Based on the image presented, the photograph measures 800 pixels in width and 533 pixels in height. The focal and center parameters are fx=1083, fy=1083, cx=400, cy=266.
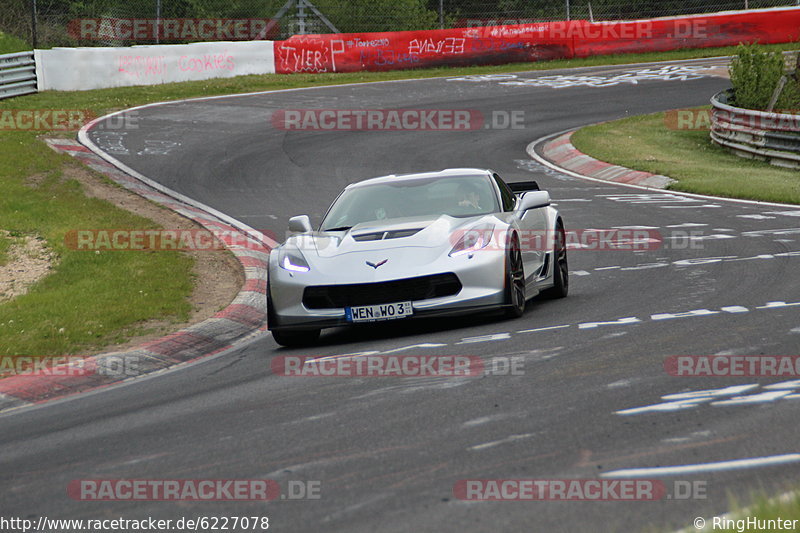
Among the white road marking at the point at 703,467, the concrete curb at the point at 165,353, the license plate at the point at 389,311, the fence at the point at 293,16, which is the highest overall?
the fence at the point at 293,16

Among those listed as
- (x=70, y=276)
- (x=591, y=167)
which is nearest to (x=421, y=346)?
(x=70, y=276)

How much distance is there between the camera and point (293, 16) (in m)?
35.1

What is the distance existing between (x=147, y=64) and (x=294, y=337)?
79.5ft

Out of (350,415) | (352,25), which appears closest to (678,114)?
(352,25)

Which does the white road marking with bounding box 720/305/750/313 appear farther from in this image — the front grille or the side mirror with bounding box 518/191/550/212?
the front grille

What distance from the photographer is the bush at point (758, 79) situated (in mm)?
25328

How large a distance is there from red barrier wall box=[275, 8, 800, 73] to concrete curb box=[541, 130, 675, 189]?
11555 millimetres

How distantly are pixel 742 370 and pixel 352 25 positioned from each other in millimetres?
31427

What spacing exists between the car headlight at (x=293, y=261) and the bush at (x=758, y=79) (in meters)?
19.2

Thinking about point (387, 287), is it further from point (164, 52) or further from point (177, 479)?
point (164, 52)

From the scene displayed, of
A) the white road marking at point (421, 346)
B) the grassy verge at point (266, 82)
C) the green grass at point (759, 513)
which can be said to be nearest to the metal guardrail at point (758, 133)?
the grassy verge at point (266, 82)

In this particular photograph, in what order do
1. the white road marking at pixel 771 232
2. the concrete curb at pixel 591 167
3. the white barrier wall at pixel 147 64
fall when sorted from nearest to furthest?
1. the white road marking at pixel 771 232
2. the concrete curb at pixel 591 167
3. the white barrier wall at pixel 147 64

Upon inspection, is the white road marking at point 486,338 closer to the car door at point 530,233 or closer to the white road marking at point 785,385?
the car door at point 530,233

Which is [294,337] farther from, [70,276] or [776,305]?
[70,276]
